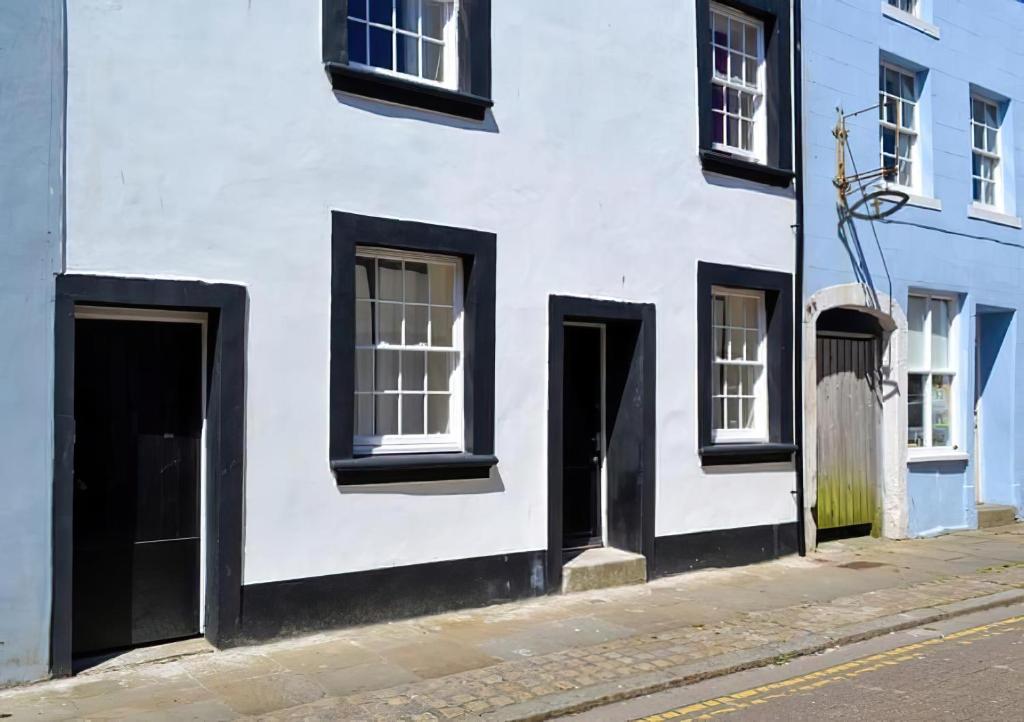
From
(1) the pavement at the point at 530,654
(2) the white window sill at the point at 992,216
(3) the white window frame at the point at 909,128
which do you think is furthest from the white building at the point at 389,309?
(2) the white window sill at the point at 992,216

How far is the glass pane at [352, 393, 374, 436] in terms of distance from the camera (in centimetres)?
814

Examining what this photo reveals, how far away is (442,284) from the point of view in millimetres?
8719

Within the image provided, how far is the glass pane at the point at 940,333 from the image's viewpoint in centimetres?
1383

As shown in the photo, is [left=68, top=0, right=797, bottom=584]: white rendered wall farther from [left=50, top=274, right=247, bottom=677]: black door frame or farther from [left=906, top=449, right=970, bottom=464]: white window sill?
[left=906, top=449, right=970, bottom=464]: white window sill

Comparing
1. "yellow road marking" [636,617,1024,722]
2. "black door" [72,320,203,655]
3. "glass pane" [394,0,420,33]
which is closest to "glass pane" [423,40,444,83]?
"glass pane" [394,0,420,33]

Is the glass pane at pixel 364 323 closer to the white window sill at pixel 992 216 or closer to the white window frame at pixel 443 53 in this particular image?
the white window frame at pixel 443 53

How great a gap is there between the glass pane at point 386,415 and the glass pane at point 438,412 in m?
0.34

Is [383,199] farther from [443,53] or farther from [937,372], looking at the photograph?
[937,372]

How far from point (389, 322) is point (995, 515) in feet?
33.8

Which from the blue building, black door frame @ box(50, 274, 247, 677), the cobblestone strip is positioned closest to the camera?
the cobblestone strip

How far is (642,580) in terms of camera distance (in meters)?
9.77

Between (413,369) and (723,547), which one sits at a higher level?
(413,369)

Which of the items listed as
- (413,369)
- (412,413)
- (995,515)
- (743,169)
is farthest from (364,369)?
(995,515)

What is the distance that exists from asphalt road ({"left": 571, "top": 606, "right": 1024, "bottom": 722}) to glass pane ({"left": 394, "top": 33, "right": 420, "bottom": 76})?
5.43 m
